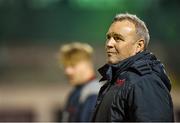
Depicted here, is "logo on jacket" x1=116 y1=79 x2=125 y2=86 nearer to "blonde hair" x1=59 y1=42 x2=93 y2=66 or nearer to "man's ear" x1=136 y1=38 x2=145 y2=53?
"man's ear" x1=136 y1=38 x2=145 y2=53

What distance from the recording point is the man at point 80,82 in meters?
6.57

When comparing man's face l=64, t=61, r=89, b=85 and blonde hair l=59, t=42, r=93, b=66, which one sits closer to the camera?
man's face l=64, t=61, r=89, b=85

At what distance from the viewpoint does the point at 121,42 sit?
4.45 meters

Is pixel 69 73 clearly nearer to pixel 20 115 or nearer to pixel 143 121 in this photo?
pixel 143 121

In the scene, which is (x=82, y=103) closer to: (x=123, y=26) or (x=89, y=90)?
(x=89, y=90)

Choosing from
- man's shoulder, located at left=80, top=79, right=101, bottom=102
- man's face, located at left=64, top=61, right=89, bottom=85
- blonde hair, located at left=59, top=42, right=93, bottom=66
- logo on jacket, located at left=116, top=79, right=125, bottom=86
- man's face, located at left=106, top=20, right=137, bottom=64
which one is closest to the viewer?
logo on jacket, located at left=116, top=79, right=125, bottom=86

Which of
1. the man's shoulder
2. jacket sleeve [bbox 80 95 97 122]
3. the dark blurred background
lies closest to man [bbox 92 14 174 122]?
jacket sleeve [bbox 80 95 97 122]

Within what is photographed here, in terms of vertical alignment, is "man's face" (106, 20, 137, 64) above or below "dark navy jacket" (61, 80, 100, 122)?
above

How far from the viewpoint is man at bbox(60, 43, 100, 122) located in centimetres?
657

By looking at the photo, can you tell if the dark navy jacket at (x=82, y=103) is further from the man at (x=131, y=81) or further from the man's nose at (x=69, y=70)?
the man at (x=131, y=81)

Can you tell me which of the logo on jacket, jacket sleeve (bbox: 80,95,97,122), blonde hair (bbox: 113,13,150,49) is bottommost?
jacket sleeve (bbox: 80,95,97,122)

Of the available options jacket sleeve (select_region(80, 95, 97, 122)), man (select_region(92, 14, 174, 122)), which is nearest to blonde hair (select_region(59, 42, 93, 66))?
jacket sleeve (select_region(80, 95, 97, 122))

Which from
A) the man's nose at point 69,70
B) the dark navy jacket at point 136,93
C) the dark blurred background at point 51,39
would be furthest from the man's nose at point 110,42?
the dark blurred background at point 51,39

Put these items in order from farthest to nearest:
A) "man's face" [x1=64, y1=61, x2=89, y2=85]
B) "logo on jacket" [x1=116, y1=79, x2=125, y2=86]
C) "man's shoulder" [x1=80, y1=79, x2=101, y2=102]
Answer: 1. "man's face" [x1=64, y1=61, x2=89, y2=85]
2. "man's shoulder" [x1=80, y1=79, x2=101, y2=102]
3. "logo on jacket" [x1=116, y1=79, x2=125, y2=86]
